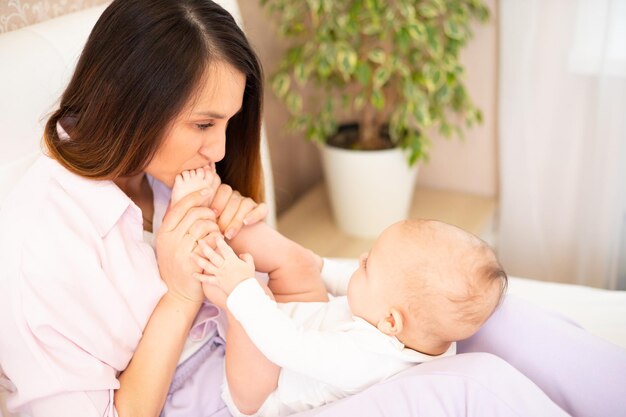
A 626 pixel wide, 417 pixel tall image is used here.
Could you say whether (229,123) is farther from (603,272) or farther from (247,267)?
(603,272)

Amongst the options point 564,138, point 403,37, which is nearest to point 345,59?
point 403,37

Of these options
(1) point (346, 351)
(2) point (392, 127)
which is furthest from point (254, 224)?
(2) point (392, 127)

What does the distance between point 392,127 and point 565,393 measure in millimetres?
1312

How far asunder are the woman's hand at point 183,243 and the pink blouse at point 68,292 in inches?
1.4

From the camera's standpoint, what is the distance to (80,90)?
1112 mm

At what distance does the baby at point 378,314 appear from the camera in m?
1.09

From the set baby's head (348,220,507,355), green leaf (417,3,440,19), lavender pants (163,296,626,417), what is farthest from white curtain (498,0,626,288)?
baby's head (348,220,507,355)

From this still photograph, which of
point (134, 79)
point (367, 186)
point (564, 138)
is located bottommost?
point (367, 186)

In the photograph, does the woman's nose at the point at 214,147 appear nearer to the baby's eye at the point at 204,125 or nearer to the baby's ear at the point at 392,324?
the baby's eye at the point at 204,125

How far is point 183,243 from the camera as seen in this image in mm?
1145

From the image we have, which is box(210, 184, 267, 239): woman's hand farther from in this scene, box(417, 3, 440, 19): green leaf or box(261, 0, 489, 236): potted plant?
box(417, 3, 440, 19): green leaf

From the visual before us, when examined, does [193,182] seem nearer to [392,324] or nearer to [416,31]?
[392,324]

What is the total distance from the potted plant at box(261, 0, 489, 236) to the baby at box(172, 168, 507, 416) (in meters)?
1.05

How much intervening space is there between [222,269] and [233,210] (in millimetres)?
162
